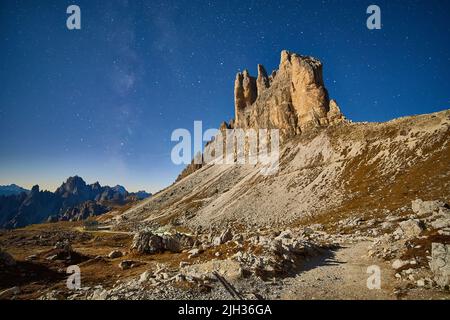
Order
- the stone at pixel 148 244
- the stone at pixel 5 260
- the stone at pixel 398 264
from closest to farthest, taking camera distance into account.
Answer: the stone at pixel 398 264, the stone at pixel 5 260, the stone at pixel 148 244

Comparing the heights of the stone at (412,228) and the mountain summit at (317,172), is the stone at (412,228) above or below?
below

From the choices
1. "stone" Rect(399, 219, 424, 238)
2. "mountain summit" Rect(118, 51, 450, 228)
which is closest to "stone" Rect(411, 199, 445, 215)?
"mountain summit" Rect(118, 51, 450, 228)

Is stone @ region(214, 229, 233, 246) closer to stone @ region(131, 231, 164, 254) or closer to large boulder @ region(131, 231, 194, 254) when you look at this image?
large boulder @ region(131, 231, 194, 254)

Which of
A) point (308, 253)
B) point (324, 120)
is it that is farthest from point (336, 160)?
point (308, 253)

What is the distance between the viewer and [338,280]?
16594mm

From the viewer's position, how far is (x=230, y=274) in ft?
55.6

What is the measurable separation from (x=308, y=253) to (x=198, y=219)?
66.7 meters

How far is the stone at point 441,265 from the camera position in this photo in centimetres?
1343

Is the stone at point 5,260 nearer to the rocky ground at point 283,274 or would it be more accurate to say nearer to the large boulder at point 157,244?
the rocky ground at point 283,274

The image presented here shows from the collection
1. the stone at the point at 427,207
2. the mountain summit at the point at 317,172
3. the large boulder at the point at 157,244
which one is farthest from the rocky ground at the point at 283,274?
the mountain summit at the point at 317,172

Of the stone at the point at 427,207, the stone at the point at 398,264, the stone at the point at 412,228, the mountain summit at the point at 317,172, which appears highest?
the mountain summit at the point at 317,172

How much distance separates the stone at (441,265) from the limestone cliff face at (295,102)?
10572 cm

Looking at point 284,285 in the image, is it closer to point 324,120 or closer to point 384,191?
point 384,191

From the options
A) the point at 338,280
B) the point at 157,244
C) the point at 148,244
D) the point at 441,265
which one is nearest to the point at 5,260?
the point at 148,244
